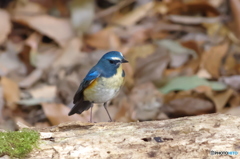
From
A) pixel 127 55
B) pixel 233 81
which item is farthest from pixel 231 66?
pixel 127 55

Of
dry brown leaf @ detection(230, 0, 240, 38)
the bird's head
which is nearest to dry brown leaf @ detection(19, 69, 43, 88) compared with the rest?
the bird's head

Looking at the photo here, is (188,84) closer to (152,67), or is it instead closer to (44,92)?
(152,67)

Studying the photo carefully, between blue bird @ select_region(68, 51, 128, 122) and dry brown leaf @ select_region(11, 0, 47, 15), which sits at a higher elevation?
dry brown leaf @ select_region(11, 0, 47, 15)

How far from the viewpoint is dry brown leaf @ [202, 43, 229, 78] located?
638 cm

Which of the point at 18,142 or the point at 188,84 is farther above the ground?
the point at 188,84

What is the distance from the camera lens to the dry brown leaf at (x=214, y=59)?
6.38 m

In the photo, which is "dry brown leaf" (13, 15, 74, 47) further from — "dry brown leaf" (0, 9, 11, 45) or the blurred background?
"dry brown leaf" (0, 9, 11, 45)

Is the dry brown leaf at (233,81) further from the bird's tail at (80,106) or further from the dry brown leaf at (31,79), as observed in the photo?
the dry brown leaf at (31,79)

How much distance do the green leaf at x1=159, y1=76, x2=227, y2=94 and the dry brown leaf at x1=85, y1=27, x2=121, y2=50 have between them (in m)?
1.41

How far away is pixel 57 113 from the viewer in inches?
203

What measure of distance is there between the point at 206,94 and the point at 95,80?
1805 millimetres

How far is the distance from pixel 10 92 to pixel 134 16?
2863 millimetres

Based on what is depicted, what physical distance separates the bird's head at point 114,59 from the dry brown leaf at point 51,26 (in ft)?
9.39

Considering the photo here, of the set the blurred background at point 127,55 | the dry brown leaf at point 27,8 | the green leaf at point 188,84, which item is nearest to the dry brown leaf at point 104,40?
the blurred background at point 127,55
